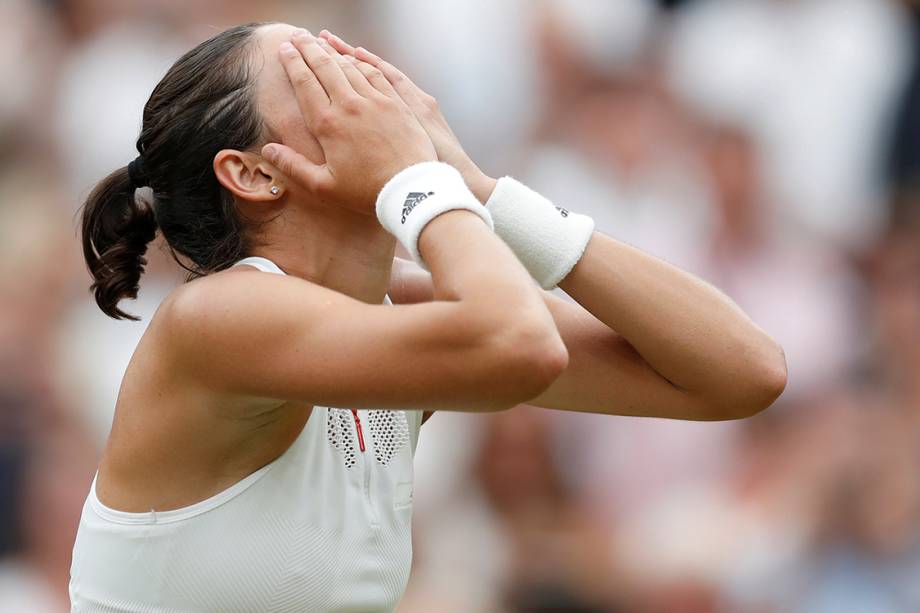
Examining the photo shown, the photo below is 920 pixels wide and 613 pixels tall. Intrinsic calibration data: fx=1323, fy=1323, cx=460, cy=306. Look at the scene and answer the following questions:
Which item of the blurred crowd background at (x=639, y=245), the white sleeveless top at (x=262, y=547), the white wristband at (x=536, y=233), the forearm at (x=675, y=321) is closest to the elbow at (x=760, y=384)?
the forearm at (x=675, y=321)

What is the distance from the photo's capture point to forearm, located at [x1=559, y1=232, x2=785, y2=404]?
2.73 m

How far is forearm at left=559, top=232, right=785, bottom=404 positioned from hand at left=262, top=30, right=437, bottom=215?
0.46 m

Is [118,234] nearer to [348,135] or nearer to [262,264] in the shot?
→ [262,264]

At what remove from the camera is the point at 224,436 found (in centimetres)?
250

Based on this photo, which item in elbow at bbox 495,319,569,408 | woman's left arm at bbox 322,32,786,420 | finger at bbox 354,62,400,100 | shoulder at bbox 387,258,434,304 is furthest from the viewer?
shoulder at bbox 387,258,434,304

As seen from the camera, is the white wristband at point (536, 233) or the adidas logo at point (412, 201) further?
the white wristband at point (536, 233)

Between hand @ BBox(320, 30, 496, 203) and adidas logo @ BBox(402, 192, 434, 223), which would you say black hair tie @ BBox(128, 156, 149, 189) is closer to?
hand @ BBox(320, 30, 496, 203)

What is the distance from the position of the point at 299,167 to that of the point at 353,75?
0.70 ft

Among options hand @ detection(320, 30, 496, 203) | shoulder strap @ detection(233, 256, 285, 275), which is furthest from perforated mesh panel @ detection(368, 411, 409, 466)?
hand @ detection(320, 30, 496, 203)

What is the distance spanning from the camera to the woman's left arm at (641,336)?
2715 millimetres

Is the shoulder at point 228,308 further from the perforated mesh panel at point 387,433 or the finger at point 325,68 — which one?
the perforated mesh panel at point 387,433

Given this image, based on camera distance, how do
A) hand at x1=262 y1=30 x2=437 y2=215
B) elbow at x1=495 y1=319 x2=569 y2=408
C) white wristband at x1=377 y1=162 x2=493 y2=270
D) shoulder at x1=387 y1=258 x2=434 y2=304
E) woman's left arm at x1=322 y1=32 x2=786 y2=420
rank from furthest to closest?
shoulder at x1=387 y1=258 x2=434 y2=304 → woman's left arm at x1=322 y1=32 x2=786 y2=420 → hand at x1=262 y1=30 x2=437 y2=215 → white wristband at x1=377 y1=162 x2=493 y2=270 → elbow at x1=495 y1=319 x2=569 y2=408

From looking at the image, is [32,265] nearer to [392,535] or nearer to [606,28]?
[606,28]

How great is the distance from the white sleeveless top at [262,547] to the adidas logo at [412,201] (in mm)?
339
